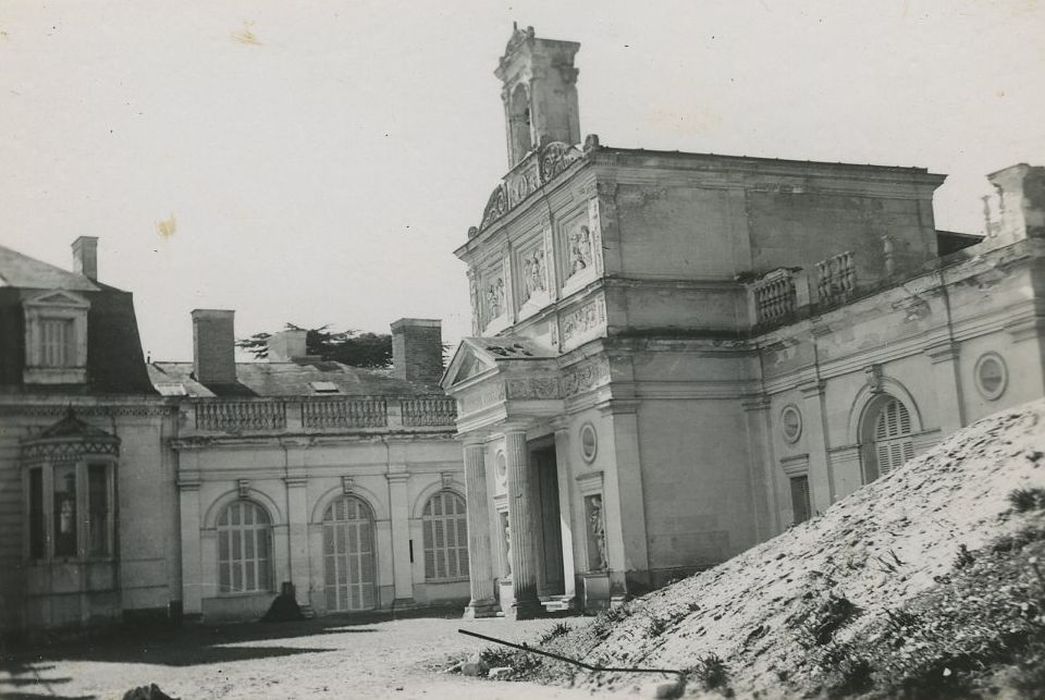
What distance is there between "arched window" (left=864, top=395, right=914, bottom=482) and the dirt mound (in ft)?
16.5

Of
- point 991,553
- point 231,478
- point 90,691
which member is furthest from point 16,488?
point 991,553

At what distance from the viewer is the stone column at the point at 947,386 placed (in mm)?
17453

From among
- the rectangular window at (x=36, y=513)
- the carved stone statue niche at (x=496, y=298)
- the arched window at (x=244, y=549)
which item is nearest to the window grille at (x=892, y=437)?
the carved stone statue niche at (x=496, y=298)

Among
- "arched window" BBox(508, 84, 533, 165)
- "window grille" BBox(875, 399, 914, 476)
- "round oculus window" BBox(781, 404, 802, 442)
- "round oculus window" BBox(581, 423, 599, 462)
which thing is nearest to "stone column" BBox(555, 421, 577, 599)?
"round oculus window" BBox(581, 423, 599, 462)

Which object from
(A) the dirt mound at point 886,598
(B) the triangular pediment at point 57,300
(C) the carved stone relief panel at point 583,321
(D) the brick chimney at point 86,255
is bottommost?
(A) the dirt mound at point 886,598

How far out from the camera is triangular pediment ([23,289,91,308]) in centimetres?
2719

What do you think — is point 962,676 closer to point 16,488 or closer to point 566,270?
point 566,270

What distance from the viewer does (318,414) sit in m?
31.1

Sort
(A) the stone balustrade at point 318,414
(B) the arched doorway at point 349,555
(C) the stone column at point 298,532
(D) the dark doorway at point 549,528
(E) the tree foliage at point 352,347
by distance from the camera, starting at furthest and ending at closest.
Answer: (E) the tree foliage at point 352,347
(B) the arched doorway at point 349,555
(C) the stone column at point 298,532
(A) the stone balustrade at point 318,414
(D) the dark doorway at point 549,528

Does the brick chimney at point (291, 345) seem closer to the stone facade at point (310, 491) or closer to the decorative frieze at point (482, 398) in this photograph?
the stone facade at point (310, 491)

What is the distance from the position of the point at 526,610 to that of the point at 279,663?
657cm

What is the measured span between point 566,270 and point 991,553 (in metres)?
14.4

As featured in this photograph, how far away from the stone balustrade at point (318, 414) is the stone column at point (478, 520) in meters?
6.30

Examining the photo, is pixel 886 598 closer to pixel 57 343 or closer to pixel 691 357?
pixel 691 357
